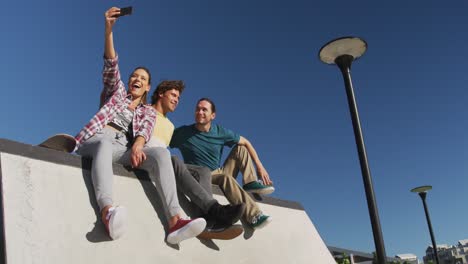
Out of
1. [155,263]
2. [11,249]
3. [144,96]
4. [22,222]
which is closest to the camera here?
[11,249]

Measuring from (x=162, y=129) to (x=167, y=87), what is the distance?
0.48 metres

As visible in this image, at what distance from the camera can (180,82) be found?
4.21 meters

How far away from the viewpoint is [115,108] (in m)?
3.44

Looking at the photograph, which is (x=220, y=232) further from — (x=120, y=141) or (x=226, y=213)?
(x=120, y=141)

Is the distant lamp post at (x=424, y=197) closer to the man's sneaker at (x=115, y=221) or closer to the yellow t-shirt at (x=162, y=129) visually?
the yellow t-shirt at (x=162, y=129)

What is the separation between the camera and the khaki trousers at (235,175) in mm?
4074

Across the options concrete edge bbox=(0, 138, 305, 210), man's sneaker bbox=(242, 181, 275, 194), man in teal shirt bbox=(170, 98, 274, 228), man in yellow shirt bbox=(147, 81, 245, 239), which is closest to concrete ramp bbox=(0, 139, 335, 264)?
concrete edge bbox=(0, 138, 305, 210)

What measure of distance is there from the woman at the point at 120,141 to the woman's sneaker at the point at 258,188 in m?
1.39

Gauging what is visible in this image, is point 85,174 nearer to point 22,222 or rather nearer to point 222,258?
point 22,222

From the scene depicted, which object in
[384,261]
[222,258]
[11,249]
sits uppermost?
[11,249]

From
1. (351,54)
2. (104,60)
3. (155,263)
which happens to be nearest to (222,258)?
(155,263)

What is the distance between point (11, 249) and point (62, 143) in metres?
1.02

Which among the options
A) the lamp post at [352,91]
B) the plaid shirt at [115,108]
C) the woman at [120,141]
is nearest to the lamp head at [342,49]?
the lamp post at [352,91]

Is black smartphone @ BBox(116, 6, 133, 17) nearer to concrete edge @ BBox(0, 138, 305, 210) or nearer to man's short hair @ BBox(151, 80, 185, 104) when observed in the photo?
man's short hair @ BBox(151, 80, 185, 104)
